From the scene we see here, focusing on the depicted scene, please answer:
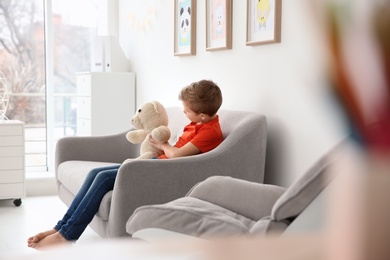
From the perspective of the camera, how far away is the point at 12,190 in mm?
4242

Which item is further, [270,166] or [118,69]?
[118,69]

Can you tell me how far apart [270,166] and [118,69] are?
2.50 meters

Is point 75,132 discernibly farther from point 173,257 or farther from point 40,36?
point 173,257

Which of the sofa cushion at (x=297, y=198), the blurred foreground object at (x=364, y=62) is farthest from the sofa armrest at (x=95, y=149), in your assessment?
the blurred foreground object at (x=364, y=62)

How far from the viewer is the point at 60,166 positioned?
3.61 metres

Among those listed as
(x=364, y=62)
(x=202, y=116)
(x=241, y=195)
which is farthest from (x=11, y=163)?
(x=364, y=62)

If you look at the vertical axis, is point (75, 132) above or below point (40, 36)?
below

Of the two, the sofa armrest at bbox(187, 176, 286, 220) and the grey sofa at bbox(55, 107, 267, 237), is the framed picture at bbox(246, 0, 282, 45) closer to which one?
the grey sofa at bbox(55, 107, 267, 237)

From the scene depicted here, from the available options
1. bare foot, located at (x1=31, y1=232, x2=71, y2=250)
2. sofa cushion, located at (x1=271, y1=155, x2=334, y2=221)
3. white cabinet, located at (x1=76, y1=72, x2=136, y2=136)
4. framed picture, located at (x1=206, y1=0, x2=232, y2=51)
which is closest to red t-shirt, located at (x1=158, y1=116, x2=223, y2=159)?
framed picture, located at (x1=206, y1=0, x2=232, y2=51)

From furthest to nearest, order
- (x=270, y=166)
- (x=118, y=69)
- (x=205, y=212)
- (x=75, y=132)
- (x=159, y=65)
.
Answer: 1. (x=75, y=132)
2. (x=118, y=69)
3. (x=159, y=65)
4. (x=270, y=166)
5. (x=205, y=212)

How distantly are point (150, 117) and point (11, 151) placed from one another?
62.0 inches

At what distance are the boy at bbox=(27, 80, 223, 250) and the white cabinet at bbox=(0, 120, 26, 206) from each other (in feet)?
5.38

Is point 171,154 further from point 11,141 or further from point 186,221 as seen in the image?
point 11,141

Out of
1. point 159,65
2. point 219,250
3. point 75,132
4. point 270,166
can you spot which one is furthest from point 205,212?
point 75,132
